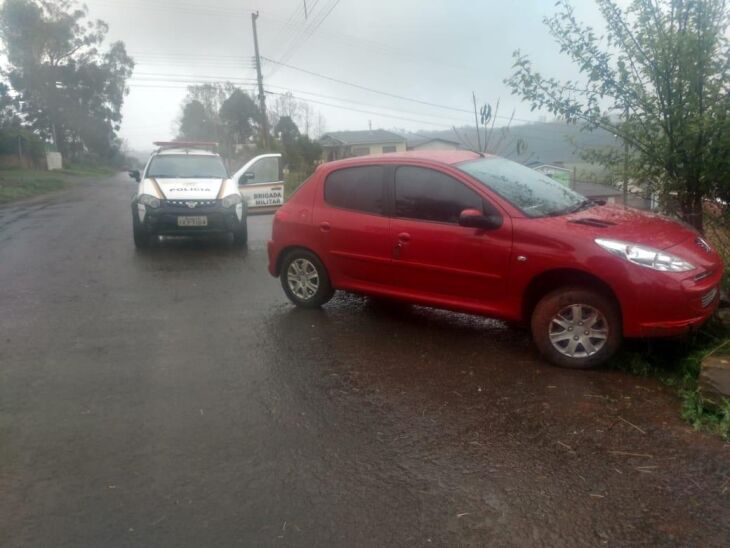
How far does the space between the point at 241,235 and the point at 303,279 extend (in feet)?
15.3

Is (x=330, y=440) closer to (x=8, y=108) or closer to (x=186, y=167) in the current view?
(x=186, y=167)

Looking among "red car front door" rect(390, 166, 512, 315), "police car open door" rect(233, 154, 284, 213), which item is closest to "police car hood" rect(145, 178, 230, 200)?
"police car open door" rect(233, 154, 284, 213)

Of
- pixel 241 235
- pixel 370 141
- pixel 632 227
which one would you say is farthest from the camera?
pixel 370 141

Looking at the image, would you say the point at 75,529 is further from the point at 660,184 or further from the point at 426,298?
the point at 660,184

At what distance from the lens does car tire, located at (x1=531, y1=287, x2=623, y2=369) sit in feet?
15.8

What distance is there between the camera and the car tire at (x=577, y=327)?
15.8 feet

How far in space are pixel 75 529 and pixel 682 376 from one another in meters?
4.15

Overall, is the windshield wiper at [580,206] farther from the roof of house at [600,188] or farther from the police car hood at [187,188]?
the police car hood at [187,188]

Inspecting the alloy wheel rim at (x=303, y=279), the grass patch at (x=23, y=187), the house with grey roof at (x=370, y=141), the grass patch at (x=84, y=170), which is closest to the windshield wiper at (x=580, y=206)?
the alloy wheel rim at (x=303, y=279)

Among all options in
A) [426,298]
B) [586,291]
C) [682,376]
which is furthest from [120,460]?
[682,376]

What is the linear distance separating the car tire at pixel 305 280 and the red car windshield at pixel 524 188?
1898mm

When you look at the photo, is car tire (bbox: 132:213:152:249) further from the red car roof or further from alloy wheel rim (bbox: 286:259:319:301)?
the red car roof

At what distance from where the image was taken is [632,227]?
5113 millimetres

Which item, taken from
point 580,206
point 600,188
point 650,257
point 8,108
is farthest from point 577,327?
point 8,108
